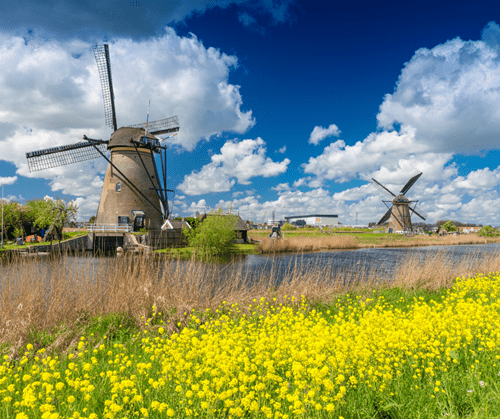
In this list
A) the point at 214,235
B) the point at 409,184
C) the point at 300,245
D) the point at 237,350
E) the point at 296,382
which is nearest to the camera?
the point at 296,382

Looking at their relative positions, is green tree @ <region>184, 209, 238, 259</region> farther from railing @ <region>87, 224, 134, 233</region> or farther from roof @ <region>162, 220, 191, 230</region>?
railing @ <region>87, 224, 134, 233</region>

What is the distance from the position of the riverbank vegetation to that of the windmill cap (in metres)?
26.9

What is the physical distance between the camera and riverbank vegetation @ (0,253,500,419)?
2.93 metres

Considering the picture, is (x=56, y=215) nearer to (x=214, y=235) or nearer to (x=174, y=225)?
(x=174, y=225)

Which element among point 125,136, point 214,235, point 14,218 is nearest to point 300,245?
point 214,235

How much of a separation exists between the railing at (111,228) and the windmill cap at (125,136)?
826 centimetres

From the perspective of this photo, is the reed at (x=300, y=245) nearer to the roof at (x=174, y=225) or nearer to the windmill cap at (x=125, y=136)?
the roof at (x=174, y=225)

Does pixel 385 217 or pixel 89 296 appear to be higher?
pixel 385 217

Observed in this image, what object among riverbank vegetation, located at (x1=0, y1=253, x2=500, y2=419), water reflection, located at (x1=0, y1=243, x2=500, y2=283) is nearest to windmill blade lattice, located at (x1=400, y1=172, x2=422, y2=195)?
water reflection, located at (x1=0, y1=243, x2=500, y2=283)

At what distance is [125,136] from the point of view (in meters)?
33.7

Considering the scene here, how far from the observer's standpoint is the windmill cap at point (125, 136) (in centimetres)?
3331

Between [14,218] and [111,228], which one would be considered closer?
[111,228]

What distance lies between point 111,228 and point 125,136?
382 inches

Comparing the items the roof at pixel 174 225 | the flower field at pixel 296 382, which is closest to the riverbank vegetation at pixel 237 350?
the flower field at pixel 296 382
